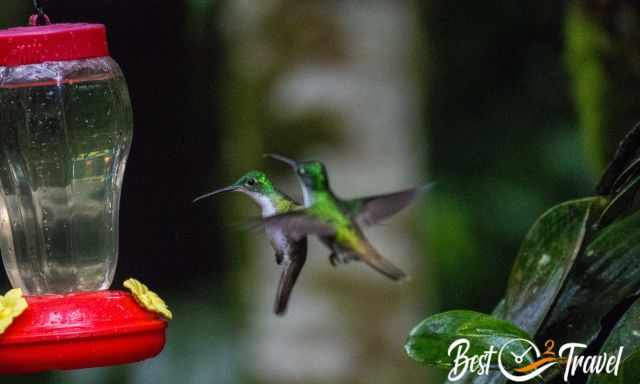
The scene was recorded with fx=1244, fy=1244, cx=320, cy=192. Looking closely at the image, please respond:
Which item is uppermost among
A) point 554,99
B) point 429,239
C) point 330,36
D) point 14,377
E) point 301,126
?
point 330,36

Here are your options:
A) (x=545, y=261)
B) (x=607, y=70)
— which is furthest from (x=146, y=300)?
(x=607, y=70)

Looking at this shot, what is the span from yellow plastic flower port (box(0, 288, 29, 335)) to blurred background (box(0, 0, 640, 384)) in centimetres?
110

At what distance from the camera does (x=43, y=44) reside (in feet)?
6.71

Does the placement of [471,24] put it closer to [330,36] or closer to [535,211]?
[535,211]

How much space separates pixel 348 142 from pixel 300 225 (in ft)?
5.52

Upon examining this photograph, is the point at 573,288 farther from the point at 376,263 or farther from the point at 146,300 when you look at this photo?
the point at 146,300

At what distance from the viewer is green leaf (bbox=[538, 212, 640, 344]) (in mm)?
1798

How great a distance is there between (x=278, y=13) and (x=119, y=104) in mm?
1296

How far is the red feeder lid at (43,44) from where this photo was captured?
204 cm

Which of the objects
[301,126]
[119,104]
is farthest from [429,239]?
[119,104]

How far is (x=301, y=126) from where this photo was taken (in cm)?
372

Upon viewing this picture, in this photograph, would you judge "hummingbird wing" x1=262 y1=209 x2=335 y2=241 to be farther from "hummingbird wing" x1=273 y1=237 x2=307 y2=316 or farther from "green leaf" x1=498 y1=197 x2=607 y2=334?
"green leaf" x1=498 y1=197 x2=607 y2=334

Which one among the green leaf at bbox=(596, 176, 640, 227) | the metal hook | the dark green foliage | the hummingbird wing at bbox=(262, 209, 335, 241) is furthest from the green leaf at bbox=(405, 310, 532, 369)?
the metal hook

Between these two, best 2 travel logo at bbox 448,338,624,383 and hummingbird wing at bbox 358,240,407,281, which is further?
hummingbird wing at bbox 358,240,407,281
